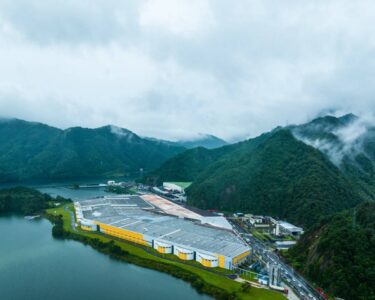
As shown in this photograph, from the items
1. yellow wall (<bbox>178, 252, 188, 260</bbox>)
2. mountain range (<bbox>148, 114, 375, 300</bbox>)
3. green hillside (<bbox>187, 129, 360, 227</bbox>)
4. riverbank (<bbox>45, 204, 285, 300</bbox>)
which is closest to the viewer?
riverbank (<bbox>45, 204, 285, 300</bbox>)

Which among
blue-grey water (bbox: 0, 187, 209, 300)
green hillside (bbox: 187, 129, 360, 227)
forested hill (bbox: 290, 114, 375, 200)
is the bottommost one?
blue-grey water (bbox: 0, 187, 209, 300)

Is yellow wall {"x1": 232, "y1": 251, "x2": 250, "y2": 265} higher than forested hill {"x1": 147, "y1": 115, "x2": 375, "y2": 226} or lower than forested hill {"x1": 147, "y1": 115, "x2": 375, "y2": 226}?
lower

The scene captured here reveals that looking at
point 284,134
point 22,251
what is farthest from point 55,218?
point 284,134

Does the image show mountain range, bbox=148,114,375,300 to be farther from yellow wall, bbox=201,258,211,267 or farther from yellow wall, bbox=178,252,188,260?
yellow wall, bbox=178,252,188,260

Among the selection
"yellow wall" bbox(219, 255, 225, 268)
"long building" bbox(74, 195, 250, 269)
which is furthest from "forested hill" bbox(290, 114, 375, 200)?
"yellow wall" bbox(219, 255, 225, 268)

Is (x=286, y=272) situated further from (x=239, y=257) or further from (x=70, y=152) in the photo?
(x=70, y=152)

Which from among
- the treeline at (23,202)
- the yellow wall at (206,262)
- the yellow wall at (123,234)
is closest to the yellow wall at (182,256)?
the yellow wall at (206,262)

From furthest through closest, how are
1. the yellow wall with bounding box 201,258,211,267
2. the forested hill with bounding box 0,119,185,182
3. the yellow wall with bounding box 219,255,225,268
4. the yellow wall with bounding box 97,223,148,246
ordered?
the forested hill with bounding box 0,119,185,182 → the yellow wall with bounding box 97,223,148,246 → the yellow wall with bounding box 201,258,211,267 → the yellow wall with bounding box 219,255,225,268
